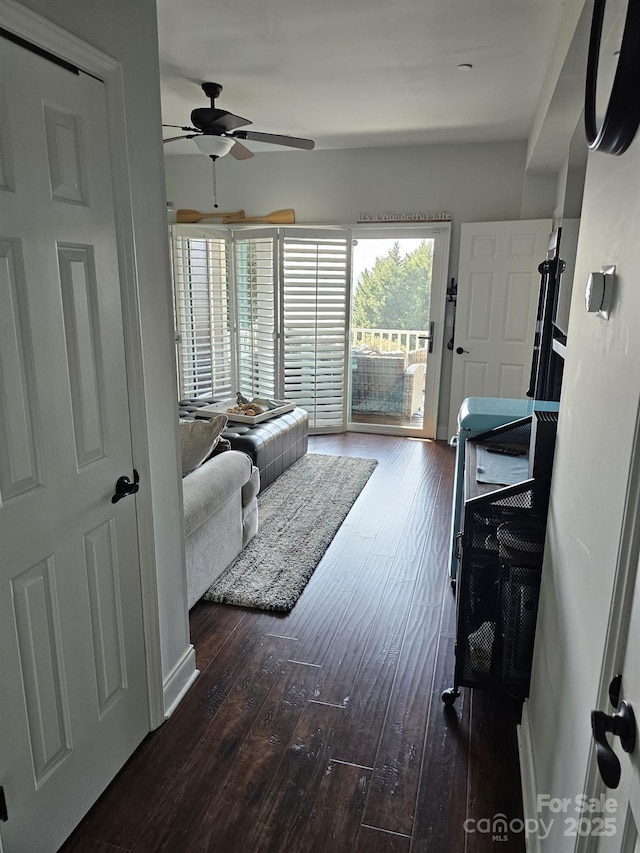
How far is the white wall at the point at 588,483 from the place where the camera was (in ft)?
3.24

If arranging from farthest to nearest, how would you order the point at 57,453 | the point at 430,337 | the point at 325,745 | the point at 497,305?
the point at 430,337 → the point at 497,305 → the point at 325,745 → the point at 57,453

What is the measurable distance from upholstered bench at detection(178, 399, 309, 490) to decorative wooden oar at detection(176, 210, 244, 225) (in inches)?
86.8

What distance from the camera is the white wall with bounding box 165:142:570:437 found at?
5.12m

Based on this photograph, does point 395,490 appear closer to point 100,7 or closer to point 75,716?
point 75,716

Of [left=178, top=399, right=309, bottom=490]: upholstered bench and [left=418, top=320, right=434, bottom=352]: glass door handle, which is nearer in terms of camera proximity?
[left=178, top=399, right=309, bottom=490]: upholstered bench

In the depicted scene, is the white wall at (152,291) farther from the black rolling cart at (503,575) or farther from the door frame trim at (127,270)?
the black rolling cart at (503,575)

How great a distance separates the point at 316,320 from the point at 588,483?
4.69m

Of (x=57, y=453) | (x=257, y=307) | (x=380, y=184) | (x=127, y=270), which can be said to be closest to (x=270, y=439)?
(x=257, y=307)

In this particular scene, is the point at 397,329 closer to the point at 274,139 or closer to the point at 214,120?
the point at 274,139

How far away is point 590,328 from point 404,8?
217cm

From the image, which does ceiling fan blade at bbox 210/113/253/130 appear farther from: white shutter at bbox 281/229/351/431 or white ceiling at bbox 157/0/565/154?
white shutter at bbox 281/229/351/431

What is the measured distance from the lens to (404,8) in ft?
8.57

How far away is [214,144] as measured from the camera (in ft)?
11.7

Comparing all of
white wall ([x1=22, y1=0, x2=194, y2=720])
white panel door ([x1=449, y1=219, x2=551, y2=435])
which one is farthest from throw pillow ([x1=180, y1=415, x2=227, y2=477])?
white panel door ([x1=449, y1=219, x2=551, y2=435])
